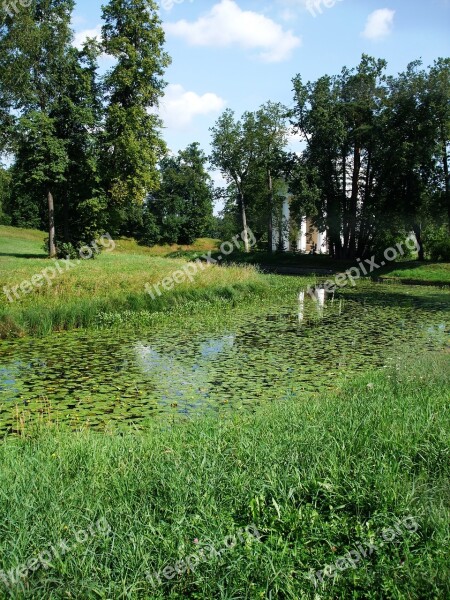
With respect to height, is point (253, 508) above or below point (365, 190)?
below

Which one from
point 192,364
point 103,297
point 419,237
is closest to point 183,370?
point 192,364

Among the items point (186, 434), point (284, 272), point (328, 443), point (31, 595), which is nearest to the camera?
point (31, 595)

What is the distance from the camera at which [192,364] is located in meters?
10.5

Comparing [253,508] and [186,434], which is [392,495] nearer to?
[253,508]

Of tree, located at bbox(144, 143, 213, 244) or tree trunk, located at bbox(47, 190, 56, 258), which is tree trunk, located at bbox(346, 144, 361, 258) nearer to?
tree trunk, located at bbox(47, 190, 56, 258)

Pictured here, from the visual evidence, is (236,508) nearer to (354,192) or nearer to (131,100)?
(131,100)

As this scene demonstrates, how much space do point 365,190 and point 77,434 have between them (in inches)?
1460

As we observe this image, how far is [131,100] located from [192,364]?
2596 cm

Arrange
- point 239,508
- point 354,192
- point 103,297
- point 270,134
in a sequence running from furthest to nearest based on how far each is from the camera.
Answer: point 270,134, point 354,192, point 103,297, point 239,508

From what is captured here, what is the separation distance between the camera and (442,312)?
1833cm

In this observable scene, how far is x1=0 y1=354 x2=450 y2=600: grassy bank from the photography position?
3211 mm

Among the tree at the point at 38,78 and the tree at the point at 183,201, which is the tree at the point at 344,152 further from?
the tree at the point at 183,201

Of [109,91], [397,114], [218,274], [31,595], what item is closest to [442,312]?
[218,274]

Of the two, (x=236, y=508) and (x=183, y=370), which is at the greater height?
(x=236, y=508)
